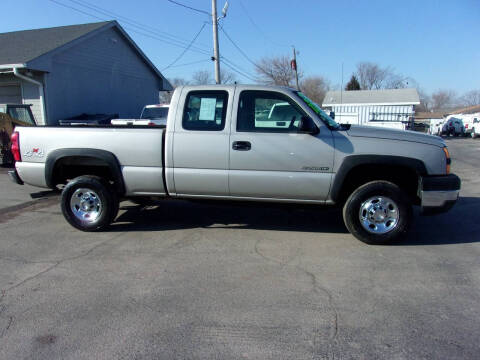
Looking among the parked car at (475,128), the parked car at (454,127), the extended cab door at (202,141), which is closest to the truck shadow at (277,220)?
the extended cab door at (202,141)

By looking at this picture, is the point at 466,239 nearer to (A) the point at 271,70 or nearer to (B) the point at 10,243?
(B) the point at 10,243

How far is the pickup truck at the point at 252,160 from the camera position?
4543 millimetres

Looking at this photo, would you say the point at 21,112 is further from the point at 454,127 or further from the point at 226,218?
the point at 454,127

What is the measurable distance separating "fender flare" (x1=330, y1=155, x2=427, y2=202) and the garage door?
1375 cm

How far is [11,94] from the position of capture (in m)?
14.1

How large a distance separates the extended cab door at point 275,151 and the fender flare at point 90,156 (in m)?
1.57

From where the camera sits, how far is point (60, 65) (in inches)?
568

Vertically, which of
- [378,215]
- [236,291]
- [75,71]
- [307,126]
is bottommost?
[236,291]

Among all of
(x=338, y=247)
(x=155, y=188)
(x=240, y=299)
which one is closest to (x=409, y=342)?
(x=240, y=299)

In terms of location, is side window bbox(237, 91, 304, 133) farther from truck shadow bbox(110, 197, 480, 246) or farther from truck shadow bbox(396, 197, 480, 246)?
truck shadow bbox(396, 197, 480, 246)

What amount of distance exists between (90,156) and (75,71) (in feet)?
39.7

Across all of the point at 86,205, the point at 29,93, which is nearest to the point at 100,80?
the point at 29,93

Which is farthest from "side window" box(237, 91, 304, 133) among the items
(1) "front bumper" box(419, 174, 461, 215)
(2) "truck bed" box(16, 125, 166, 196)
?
(1) "front bumper" box(419, 174, 461, 215)

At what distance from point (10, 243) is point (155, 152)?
7.41 feet
